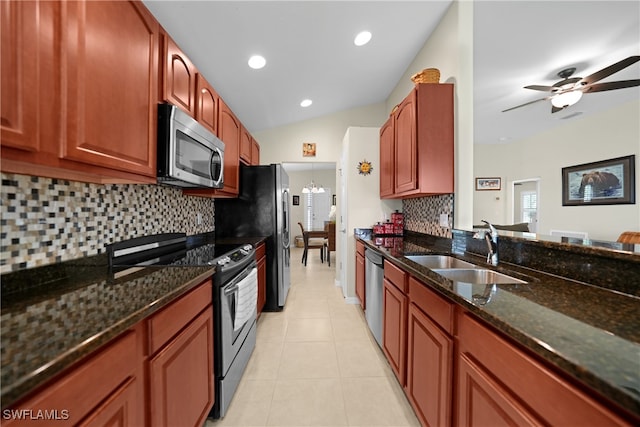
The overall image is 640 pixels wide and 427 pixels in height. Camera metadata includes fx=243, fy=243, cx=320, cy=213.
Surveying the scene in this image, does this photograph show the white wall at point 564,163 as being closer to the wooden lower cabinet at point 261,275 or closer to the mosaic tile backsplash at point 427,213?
the mosaic tile backsplash at point 427,213

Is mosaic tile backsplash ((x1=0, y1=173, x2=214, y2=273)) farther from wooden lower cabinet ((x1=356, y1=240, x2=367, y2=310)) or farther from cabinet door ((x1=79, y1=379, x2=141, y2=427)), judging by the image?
wooden lower cabinet ((x1=356, y1=240, x2=367, y2=310))

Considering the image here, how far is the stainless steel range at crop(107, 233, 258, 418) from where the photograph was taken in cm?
144

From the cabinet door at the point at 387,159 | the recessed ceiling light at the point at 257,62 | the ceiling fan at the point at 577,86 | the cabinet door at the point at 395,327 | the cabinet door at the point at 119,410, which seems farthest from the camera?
the cabinet door at the point at 387,159

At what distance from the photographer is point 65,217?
1163 millimetres

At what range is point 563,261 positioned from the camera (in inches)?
45.3

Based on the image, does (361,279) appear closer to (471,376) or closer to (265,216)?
(265,216)

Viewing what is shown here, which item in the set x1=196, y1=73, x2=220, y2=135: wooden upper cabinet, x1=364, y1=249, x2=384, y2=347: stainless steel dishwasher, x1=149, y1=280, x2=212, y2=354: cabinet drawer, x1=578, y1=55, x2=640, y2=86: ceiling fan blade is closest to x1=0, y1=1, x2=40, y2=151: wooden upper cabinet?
x1=149, y1=280, x2=212, y2=354: cabinet drawer

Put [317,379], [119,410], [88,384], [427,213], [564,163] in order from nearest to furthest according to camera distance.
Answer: [88,384] < [119,410] < [317,379] < [427,213] < [564,163]

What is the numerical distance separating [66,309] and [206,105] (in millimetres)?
1590

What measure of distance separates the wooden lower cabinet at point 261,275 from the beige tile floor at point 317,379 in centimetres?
22

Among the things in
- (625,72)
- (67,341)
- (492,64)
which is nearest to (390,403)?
(67,341)

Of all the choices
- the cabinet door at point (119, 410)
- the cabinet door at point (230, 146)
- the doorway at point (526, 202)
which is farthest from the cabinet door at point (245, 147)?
the doorway at point (526, 202)

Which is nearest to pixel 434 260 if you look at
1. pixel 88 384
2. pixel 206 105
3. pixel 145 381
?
pixel 145 381

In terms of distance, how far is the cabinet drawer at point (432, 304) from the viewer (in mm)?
1024
